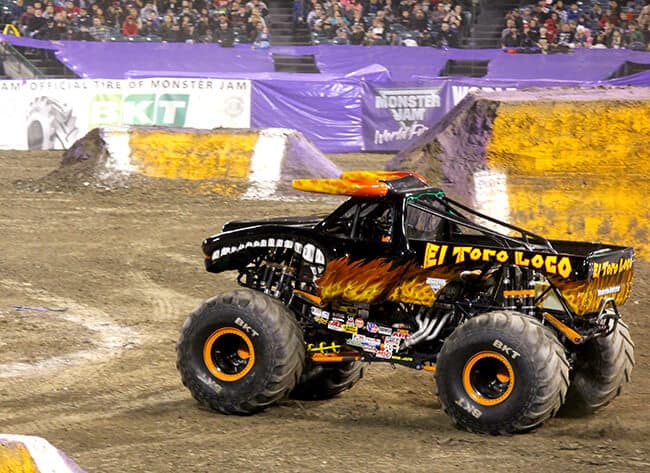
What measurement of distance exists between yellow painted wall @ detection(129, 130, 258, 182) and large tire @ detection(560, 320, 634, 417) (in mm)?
10314

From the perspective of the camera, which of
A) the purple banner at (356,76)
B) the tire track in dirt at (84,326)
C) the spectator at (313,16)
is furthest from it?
the spectator at (313,16)

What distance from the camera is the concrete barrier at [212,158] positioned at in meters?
16.5

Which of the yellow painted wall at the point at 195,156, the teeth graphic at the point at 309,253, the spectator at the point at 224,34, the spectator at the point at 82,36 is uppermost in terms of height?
the spectator at the point at 224,34

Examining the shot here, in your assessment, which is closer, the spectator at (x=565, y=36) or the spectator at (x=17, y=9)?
the spectator at (x=565, y=36)

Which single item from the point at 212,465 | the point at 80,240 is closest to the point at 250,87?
the point at 80,240

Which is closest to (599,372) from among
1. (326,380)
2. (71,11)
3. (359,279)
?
(359,279)

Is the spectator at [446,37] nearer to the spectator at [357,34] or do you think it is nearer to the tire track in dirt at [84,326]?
the spectator at [357,34]

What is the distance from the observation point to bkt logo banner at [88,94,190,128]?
2231cm

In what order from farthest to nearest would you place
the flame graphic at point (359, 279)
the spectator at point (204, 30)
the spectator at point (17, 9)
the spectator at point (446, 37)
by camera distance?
the spectator at point (17, 9)
the spectator at point (204, 30)
the spectator at point (446, 37)
the flame graphic at point (359, 279)

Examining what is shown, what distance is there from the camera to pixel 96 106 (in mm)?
22453

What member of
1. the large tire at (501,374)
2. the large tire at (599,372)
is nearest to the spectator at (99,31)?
the large tire at (599,372)

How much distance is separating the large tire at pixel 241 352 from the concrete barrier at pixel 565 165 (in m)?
6.01

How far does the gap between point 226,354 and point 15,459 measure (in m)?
3.39

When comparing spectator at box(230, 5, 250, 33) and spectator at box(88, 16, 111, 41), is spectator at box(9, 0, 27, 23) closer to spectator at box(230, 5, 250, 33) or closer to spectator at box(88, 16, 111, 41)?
spectator at box(88, 16, 111, 41)
